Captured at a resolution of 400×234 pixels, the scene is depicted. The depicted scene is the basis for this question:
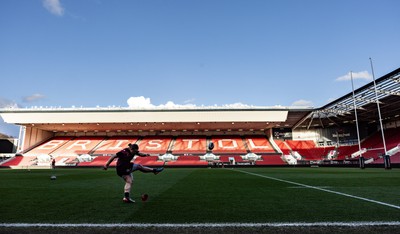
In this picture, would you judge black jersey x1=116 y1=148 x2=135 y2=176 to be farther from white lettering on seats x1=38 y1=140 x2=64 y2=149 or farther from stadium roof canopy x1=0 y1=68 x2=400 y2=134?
white lettering on seats x1=38 y1=140 x2=64 y2=149

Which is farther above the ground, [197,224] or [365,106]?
[365,106]

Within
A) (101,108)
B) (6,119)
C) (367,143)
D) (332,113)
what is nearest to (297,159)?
(332,113)

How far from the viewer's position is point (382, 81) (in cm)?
2677

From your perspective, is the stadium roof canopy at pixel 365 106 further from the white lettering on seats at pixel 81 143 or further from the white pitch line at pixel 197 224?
the white lettering on seats at pixel 81 143

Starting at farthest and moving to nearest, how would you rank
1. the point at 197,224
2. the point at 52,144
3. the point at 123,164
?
1. the point at 52,144
2. the point at 123,164
3. the point at 197,224

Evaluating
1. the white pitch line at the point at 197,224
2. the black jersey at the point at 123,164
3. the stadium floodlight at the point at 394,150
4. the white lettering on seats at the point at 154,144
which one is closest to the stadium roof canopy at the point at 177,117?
the white lettering on seats at the point at 154,144

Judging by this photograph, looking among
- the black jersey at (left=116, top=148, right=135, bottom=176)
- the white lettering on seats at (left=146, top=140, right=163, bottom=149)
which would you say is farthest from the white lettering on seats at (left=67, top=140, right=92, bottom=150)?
the black jersey at (left=116, top=148, right=135, bottom=176)

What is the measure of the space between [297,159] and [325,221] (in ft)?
147

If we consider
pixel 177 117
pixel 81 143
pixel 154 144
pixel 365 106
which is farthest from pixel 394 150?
pixel 81 143

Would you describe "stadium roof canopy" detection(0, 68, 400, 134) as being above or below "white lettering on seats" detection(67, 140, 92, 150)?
above

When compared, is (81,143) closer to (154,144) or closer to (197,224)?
(154,144)

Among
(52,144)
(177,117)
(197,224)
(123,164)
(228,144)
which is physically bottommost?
(197,224)

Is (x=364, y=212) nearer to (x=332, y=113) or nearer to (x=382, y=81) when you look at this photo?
(x=382, y=81)

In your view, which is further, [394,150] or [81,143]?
[81,143]
